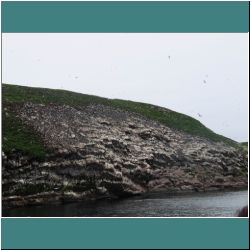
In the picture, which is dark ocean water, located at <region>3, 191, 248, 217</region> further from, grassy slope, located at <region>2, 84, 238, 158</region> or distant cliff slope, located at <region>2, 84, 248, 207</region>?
grassy slope, located at <region>2, 84, 238, 158</region>

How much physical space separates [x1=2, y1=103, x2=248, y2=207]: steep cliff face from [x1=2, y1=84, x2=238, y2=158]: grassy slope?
167 centimetres

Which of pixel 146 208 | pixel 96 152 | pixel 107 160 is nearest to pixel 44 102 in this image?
pixel 96 152

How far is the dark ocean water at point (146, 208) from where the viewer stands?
5025 centimetres

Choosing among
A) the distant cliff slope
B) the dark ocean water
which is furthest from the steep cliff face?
the dark ocean water

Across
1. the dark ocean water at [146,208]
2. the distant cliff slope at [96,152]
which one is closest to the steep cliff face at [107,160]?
the distant cliff slope at [96,152]

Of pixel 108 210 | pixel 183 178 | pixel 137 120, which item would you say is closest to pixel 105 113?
pixel 137 120

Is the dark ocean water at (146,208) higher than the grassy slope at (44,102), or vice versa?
the grassy slope at (44,102)

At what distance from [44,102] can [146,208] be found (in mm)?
38947

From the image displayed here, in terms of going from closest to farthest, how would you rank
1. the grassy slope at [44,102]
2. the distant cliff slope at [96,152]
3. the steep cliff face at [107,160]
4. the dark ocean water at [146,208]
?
the dark ocean water at [146,208]
the steep cliff face at [107,160]
the distant cliff slope at [96,152]
the grassy slope at [44,102]

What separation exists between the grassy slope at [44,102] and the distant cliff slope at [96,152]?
0.59ft

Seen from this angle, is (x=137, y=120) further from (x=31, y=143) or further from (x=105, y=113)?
(x=31, y=143)

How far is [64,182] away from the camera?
216ft

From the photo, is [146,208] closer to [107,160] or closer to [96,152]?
[107,160]

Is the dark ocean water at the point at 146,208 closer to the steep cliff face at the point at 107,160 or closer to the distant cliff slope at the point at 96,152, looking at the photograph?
the steep cliff face at the point at 107,160
